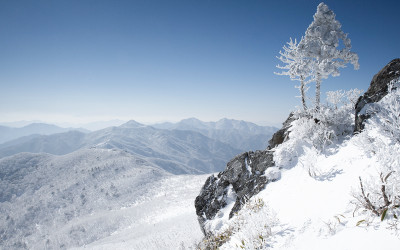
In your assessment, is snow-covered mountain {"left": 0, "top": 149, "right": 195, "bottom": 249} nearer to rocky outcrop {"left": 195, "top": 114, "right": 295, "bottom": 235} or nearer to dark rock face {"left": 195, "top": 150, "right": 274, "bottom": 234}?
dark rock face {"left": 195, "top": 150, "right": 274, "bottom": 234}

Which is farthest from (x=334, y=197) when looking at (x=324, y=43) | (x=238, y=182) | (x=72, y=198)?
(x=72, y=198)

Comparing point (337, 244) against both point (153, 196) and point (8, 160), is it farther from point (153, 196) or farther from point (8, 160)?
point (8, 160)

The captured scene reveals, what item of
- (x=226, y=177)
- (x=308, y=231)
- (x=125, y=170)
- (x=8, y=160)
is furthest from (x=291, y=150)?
(x=8, y=160)

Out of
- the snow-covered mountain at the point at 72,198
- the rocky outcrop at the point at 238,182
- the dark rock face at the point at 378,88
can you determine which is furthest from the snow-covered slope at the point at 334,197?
the snow-covered mountain at the point at 72,198

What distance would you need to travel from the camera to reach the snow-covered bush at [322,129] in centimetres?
1155

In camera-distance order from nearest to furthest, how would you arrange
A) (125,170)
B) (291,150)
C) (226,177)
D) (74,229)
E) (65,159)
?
(291,150) → (226,177) → (74,229) → (125,170) → (65,159)

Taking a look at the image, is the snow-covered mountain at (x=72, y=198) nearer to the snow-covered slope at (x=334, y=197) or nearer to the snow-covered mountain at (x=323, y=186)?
the snow-covered mountain at (x=323, y=186)

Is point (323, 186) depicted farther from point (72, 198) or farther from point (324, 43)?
point (72, 198)

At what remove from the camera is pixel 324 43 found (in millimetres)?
16328

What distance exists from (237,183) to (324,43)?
1319 cm

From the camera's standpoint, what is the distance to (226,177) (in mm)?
15766

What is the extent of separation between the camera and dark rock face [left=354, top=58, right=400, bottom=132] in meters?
10.2

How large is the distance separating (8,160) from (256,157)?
265917 mm

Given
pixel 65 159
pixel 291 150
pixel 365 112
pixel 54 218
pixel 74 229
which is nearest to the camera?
pixel 365 112
